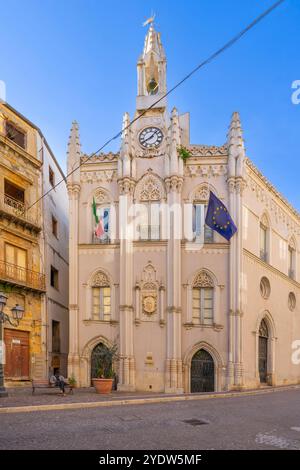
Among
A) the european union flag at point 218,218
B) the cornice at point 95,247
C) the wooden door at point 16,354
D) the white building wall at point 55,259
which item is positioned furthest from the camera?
the white building wall at point 55,259

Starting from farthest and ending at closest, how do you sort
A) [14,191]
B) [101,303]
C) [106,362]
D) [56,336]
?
[56,336] < [14,191] < [101,303] < [106,362]

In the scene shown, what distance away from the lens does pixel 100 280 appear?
91.2 feet

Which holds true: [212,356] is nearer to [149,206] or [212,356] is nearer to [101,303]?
[101,303]

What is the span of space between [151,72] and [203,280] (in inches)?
547

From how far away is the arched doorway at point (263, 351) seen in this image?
2994 cm

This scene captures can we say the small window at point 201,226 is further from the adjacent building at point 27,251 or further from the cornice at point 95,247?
the adjacent building at point 27,251

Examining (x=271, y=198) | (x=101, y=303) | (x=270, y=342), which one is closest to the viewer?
(x=101, y=303)

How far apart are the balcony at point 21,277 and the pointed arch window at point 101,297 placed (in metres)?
3.45

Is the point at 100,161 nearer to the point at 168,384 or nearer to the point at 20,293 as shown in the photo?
the point at 20,293

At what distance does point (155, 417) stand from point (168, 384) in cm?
1166

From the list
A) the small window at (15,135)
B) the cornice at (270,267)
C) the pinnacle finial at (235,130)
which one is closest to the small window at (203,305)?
the cornice at (270,267)

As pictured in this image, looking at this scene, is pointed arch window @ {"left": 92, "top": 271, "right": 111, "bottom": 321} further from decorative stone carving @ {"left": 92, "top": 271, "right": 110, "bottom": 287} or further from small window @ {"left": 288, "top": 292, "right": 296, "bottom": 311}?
small window @ {"left": 288, "top": 292, "right": 296, "bottom": 311}

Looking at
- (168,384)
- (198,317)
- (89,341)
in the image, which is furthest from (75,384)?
(198,317)

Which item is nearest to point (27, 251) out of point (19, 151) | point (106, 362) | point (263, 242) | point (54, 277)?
point (54, 277)
